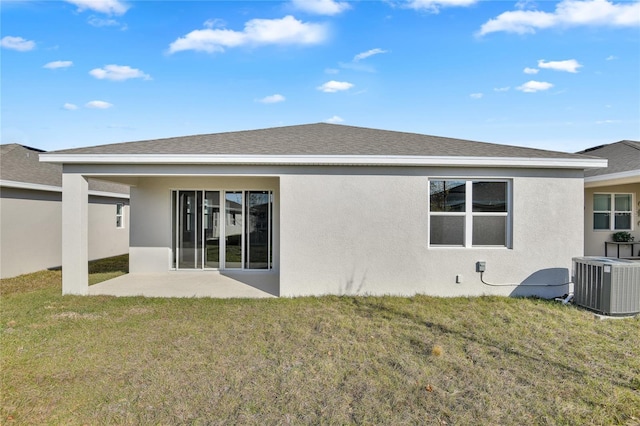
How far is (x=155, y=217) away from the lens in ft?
32.7

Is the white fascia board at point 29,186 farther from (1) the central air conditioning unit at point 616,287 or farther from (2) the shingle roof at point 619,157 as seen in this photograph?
(2) the shingle roof at point 619,157

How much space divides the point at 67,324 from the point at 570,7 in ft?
42.5

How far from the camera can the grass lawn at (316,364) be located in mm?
3131

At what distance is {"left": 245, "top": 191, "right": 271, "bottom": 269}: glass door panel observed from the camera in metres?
10.1

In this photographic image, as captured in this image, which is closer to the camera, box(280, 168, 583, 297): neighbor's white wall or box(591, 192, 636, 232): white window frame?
box(280, 168, 583, 297): neighbor's white wall

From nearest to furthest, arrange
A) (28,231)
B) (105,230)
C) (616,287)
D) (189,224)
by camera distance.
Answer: (616,287) < (189,224) < (28,231) < (105,230)

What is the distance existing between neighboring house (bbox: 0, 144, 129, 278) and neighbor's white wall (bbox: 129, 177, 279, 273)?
109 inches

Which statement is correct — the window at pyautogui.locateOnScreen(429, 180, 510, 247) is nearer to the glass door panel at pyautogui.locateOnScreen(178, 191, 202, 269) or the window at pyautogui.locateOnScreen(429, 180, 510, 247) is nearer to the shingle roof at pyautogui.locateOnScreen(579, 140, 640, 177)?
the shingle roof at pyautogui.locateOnScreen(579, 140, 640, 177)

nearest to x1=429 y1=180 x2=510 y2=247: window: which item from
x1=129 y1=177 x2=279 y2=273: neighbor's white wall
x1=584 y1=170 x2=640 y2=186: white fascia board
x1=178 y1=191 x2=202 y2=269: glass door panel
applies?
x1=584 y1=170 x2=640 y2=186: white fascia board

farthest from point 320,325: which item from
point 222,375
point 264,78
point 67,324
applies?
point 264,78

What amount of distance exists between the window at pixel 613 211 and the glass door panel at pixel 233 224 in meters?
12.4

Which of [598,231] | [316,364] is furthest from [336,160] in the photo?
[598,231]

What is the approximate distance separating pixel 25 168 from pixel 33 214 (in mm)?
1783

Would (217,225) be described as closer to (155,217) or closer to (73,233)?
(155,217)
